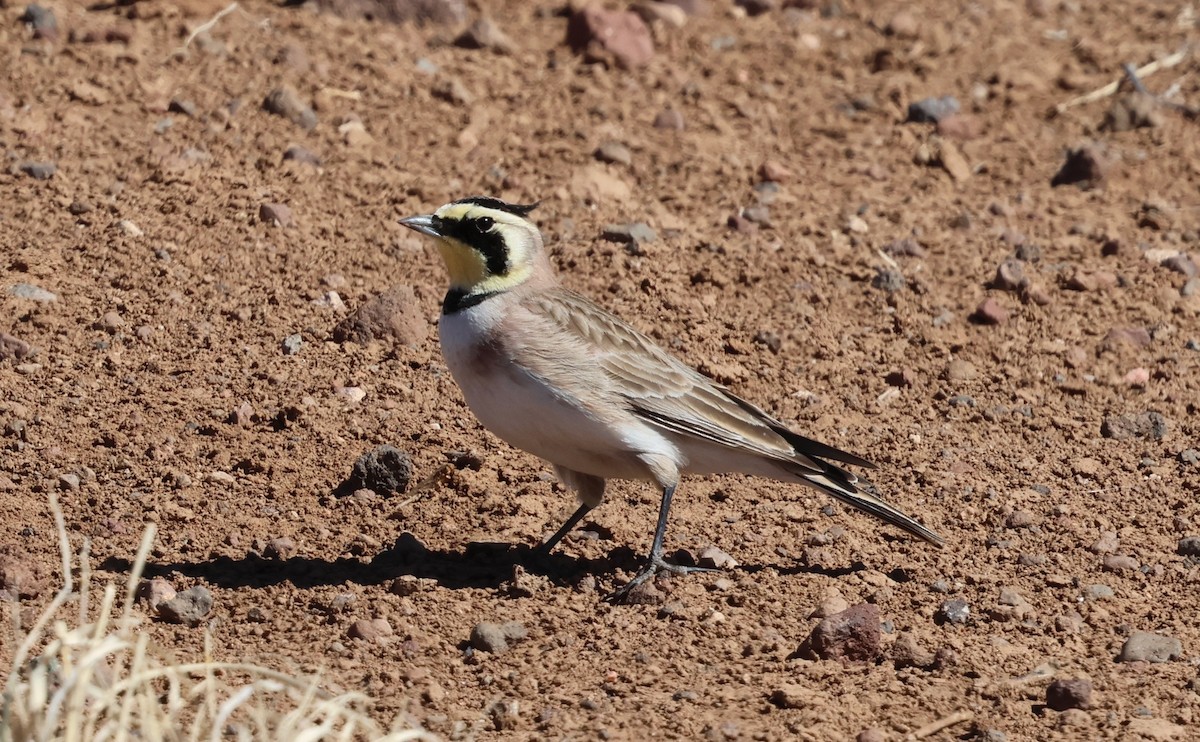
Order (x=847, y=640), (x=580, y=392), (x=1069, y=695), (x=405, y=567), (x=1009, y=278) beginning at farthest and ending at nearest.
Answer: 1. (x=1009, y=278)
2. (x=405, y=567)
3. (x=580, y=392)
4. (x=847, y=640)
5. (x=1069, y=695)

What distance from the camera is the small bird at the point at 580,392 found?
6.94 metres

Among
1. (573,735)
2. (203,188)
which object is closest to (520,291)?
(573,735)

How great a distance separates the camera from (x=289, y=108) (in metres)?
10.6

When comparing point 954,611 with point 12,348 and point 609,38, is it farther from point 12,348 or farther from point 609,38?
point 609,38

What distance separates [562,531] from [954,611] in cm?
175

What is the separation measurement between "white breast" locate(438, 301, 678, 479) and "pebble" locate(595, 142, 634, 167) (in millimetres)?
3819

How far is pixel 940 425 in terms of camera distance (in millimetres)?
8641

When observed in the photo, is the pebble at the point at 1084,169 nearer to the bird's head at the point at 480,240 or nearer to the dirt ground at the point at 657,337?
the dirt ground at the point at 657,337

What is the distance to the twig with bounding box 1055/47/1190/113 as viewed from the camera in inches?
480

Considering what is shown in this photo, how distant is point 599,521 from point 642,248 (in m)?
2.46

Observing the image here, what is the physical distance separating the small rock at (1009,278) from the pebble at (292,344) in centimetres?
413

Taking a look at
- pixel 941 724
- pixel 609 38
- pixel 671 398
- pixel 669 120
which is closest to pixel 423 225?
pixel 671 398

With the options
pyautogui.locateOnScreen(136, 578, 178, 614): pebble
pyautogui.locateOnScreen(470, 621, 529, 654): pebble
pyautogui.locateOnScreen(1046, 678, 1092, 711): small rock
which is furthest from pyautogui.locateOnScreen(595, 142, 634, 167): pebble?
pyautogui.locateOnScreen(1046, 678, 1092, 711): small rock

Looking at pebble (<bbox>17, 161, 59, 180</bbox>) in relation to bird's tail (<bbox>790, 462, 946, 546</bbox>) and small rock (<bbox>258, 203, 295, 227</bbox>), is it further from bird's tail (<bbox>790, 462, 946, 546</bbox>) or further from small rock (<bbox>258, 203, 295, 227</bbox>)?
bird's tail (<bbox>790, 462, 946, 546</bbox>)
